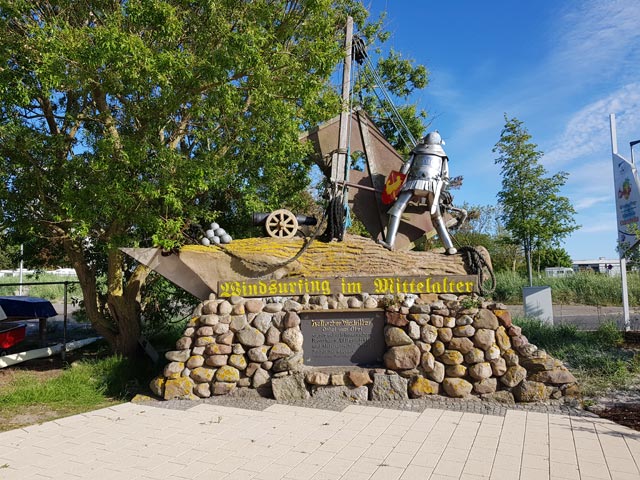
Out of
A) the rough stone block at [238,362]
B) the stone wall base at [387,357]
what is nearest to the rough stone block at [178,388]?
the stone wall base at [387,357]

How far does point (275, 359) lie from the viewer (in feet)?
22.3

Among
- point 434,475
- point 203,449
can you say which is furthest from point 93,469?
point 434,475

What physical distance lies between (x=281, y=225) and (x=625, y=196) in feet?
25.5

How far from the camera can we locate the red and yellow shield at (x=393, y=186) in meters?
8.48

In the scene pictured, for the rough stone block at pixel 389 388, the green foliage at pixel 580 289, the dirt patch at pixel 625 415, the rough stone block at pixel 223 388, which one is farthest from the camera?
the green foliage at pixel 580 289

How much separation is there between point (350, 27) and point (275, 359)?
21.1ft

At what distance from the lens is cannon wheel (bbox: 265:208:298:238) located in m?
7.88

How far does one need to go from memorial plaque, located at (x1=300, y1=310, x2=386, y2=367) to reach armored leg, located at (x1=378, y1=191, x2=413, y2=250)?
1672 mm

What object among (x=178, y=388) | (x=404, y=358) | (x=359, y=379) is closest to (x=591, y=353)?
(x=404, y=358)

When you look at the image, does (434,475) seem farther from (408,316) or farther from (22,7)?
(22,7)

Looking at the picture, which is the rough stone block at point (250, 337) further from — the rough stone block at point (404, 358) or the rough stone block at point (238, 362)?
the rough stone block at point (404, 358)

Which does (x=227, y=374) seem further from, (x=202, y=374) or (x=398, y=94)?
(x=398, y=94)

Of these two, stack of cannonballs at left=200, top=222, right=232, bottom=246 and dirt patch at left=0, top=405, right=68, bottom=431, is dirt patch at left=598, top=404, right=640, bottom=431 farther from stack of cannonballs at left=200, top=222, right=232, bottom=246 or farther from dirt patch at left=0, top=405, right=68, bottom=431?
dirt patch at left=0, top=405, right=68, bottom=431

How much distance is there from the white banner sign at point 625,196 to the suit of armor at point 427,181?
4422 millimetres
